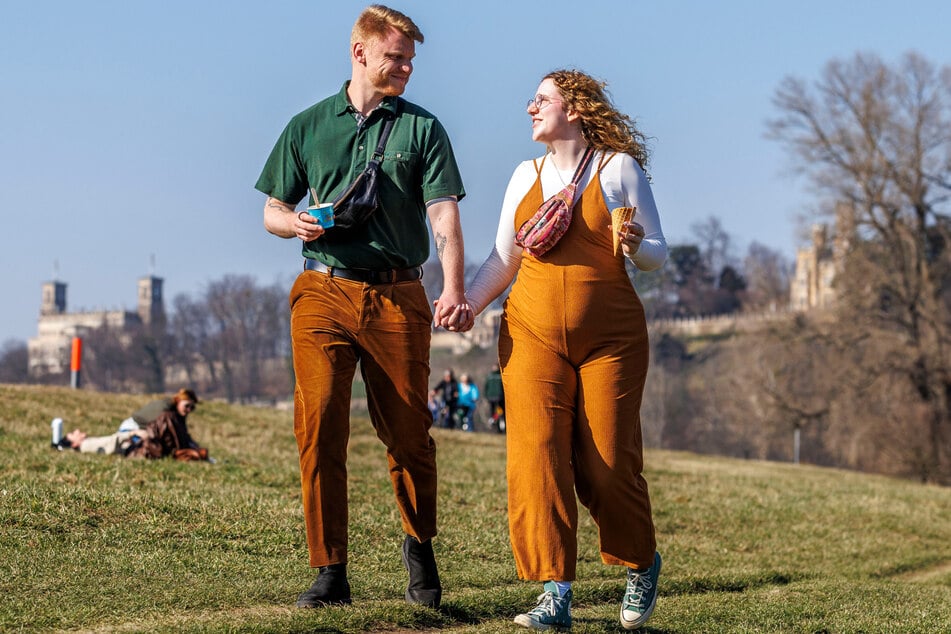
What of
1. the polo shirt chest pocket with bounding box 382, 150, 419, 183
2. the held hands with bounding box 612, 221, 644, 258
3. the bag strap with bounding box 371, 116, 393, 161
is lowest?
the held hands with bounding box 612, 221, 644, 258

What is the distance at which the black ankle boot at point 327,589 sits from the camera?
20.4 feet

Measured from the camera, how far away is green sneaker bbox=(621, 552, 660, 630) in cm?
624

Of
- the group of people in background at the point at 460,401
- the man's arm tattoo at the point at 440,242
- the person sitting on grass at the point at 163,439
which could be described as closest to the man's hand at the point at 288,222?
the man's arm tattoo at the point at 440,242

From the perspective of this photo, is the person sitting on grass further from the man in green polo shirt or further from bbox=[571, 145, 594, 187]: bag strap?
bbox=[571, 145, 594, 187]: bag strap

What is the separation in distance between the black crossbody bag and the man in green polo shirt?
0.07 m

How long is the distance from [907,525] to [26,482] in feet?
34.8

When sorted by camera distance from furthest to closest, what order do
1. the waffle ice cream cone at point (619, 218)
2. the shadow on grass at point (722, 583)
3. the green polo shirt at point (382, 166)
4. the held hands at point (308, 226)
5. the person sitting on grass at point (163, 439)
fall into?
the person sitting on grass at point (163, 439), the shadow on grass at point (722, 583), the green polo shirt at point (382, 166), the held hands at point (308, 226), the waffle ice cream cone at point (619, 218)

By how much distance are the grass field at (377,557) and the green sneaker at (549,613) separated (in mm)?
120

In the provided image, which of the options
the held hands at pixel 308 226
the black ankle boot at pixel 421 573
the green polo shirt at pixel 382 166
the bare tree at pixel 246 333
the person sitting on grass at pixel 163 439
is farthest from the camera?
the bare tree at pixel 246 333

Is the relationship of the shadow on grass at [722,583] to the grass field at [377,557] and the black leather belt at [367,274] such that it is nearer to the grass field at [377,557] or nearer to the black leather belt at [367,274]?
the grass field at [377,557]

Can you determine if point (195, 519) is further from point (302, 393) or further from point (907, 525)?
point (907, 525)

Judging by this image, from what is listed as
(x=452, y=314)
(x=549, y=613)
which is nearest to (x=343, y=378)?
(x=452, y=314)

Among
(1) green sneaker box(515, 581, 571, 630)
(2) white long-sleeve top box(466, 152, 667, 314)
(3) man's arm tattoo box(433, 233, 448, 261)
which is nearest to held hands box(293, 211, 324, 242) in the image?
(3) man's arm tattoo box(433, 233, 448, 261)

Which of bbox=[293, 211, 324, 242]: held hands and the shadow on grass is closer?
bbox=[293, 211, 324, 242]: held hands
